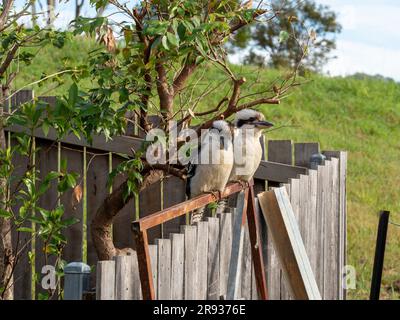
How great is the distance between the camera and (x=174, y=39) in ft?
13.2

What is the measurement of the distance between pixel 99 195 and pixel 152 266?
217 cm

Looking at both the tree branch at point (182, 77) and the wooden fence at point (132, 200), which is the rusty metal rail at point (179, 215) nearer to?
the wooden fence at point (132, 200)

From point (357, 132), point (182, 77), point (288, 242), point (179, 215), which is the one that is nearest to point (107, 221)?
point (182, 77)

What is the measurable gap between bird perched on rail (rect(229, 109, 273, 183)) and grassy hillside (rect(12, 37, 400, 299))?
3.22 m

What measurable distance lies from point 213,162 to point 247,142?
0.30m

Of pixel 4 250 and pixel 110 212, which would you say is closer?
pixel 4 250

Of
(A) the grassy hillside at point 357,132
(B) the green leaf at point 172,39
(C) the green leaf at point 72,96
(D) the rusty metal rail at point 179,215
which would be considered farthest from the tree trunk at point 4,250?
(A) the grassy hillside at point 357,132

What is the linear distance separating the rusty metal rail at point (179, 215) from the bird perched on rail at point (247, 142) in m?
0.10

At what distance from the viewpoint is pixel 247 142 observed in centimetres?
541

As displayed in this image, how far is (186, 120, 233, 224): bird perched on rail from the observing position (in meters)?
5.17

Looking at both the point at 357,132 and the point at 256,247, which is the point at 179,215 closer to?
the point at 256,247

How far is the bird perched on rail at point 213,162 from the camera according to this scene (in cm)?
517

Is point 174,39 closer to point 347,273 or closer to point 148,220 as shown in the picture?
point 148,220
